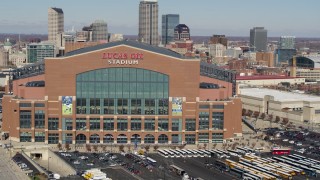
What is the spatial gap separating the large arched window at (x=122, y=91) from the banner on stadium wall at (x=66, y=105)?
3.78 ft

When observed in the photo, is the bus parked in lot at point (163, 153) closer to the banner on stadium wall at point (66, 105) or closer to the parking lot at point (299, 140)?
the banner on stadium wall at point (66, 105)

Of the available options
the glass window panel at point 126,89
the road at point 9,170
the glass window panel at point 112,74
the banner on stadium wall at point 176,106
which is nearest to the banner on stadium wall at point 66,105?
the glass window panel at point 112,74

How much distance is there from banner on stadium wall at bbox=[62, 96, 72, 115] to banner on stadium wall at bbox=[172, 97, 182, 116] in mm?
14701

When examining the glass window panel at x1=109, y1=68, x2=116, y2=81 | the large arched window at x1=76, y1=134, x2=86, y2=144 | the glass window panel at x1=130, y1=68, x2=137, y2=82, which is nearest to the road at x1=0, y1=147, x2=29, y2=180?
the large arched window at x1=76, y1=134, x2=86, y2=144

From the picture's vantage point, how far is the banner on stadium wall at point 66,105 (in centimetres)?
8131

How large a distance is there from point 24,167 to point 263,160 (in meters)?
29.1

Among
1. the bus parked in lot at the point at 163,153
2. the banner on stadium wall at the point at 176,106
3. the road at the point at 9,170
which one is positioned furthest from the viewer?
the banner on stadium wall at the point at 176,106

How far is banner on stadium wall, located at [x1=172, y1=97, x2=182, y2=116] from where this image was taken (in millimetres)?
81938

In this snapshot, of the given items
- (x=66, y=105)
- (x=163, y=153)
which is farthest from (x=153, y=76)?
(x=66, y=105)

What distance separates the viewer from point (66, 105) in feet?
267

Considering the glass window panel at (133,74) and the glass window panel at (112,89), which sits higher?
the glass window panel at (133,74)

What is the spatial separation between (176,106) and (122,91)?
8034 mm

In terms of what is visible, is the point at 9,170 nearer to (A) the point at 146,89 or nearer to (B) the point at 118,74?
(B) the point at 118,74

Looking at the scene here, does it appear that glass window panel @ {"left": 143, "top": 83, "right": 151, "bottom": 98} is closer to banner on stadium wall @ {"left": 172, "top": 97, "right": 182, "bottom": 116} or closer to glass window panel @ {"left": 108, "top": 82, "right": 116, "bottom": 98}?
banner on stadium wall @ {"left": 172, "top": 97, "right": 182, "bottom": 116}
